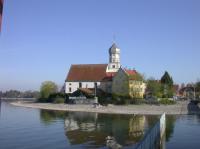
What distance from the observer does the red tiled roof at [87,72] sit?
104475 mm

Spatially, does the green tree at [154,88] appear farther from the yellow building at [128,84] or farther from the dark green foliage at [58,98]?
the dark green foliage at [58,98]

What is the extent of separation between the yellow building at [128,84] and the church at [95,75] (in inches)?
172

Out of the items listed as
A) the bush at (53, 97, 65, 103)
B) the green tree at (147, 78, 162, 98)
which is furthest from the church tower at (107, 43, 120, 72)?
the bush at (53, 97, 65, 103)

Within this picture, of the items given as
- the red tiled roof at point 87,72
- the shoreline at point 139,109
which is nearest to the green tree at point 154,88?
the red tiled roof at point 87,72

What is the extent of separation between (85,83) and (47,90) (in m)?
13.3

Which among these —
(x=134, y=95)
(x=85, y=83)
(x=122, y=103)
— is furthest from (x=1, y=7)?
→ (x=85, y=83)

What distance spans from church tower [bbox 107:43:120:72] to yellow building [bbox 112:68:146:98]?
6564 mm

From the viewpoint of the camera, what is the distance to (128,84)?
92.2 meters

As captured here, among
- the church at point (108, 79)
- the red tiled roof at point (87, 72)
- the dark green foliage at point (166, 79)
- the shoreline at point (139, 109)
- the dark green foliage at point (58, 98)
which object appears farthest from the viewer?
the dark green foliage at point (166, 79)

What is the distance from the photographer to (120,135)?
32812 millimetres

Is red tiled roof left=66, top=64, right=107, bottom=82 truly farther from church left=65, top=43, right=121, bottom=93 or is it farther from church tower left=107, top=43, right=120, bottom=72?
church tower left=107, top=43, right=120, bottom=72

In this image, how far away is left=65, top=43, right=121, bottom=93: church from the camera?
102500 millimetres

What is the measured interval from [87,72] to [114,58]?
979 centimetres

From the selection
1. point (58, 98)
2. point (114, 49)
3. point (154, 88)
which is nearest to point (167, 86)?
point (154, 88)
